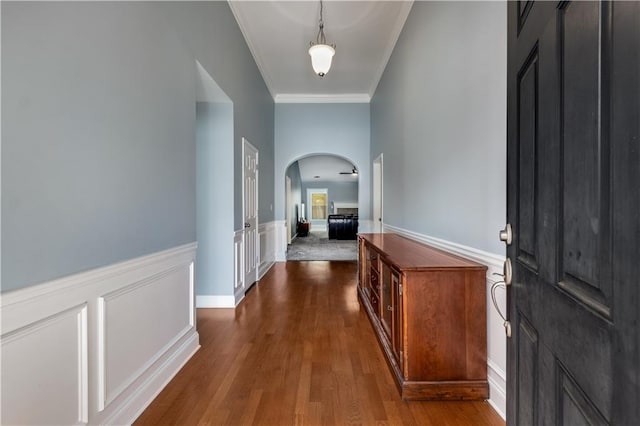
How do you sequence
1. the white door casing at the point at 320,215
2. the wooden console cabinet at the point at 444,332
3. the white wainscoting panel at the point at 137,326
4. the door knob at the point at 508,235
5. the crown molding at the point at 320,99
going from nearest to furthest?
1. the door knob at the point at 508,235
2. the white wainscoting panel at the point at 137,326
3. the wooden console cabinet at the point at 444,332
4. the crown molding at the point at 320,99
5. the white door casing at the point at 320,215

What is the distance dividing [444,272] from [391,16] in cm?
320

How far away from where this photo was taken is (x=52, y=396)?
Answer: 1146 mm

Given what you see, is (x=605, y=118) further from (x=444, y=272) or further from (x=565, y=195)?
(x=444, y=272)

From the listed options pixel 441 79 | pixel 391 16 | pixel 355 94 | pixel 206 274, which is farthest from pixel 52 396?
pixel 355 94

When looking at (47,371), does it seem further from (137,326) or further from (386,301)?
(386,301)

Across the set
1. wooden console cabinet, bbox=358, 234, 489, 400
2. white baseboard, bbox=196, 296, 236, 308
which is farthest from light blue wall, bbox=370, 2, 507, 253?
white baseboard, bbox=196, 296, 236, 308

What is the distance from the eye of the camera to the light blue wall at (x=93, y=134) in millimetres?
1006

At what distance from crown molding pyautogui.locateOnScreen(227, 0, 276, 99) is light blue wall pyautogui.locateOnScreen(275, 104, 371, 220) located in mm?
619

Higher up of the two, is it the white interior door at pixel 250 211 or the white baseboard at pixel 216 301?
the white interior door at pixel 250 211

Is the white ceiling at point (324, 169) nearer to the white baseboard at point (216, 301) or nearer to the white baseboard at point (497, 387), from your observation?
the white baseboard at point (216, 301)

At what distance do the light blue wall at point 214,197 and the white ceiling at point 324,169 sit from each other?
771cm

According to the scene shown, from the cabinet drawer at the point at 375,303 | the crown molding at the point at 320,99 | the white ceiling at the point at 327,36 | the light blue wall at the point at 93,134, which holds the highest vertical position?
the white ceiling at the point at 327,36

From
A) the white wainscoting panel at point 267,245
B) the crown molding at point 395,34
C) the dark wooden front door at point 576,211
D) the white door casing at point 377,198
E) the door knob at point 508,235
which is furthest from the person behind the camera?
the white door casing at point 377,198

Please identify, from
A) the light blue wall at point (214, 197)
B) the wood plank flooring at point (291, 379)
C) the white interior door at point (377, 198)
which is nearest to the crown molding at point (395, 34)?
the white interior door at point (377, 198)
